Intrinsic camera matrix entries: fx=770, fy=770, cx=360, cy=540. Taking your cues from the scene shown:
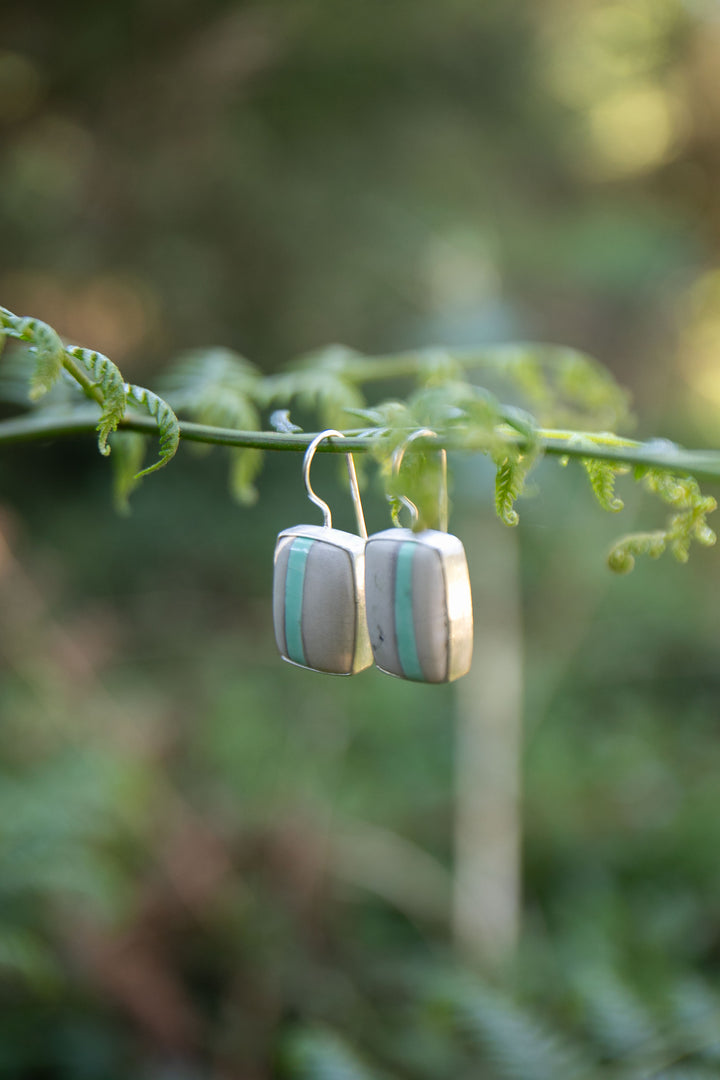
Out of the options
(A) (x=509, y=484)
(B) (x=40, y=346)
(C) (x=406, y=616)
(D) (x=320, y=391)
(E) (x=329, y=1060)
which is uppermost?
(D) (x=320, y=391)

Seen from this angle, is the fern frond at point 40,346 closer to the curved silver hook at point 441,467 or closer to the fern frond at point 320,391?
the curved silver hook at point 441,467

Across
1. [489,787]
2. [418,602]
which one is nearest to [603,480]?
[418,602]

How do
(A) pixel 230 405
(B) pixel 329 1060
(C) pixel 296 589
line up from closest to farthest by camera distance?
(C) pixel 296 589
(A) pixel 230 405
(B) pixel 329 1060

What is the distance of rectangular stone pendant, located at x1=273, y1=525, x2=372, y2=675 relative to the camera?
0.75 m

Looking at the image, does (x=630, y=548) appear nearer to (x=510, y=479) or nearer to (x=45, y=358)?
(x=510, y=479)

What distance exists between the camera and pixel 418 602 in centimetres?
68

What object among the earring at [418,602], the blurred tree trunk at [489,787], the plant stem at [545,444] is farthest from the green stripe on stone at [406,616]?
the blurred tree trunk at [489,787]

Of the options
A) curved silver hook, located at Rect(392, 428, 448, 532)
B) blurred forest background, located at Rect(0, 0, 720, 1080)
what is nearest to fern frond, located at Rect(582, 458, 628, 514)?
curved silver hook, located at Rect(392, 428, 448, 532)

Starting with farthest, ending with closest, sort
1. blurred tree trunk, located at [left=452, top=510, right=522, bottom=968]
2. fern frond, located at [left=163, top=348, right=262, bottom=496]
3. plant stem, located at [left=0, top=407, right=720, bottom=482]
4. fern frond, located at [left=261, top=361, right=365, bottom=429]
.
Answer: blurred tree trunk, located at [left=452, top=510, right=522, bottom=968], fern frond, located at [left=261, top=361, right=365, bottom=429], fern frond, located at [left=163, top=348, right=262, bottom=496], plant stem, located at [left=0, top=407, right=720, bottom=482]

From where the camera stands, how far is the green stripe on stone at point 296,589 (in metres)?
0.75

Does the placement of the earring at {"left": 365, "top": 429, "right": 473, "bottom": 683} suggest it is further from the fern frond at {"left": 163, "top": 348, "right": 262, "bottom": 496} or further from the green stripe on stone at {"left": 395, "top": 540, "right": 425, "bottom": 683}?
the fern frond at {"left": 163, "top": 348, "right": 262, "bottom": 496}

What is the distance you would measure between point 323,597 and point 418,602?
0.11 metres

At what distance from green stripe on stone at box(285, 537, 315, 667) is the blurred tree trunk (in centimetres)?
210

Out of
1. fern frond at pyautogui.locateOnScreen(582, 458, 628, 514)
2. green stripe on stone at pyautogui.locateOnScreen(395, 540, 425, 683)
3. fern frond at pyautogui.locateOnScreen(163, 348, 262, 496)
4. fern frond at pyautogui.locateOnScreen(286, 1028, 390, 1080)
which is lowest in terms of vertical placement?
fern frond at pyautogui.locateOnScreen(286, 1028, 390, 1080)
